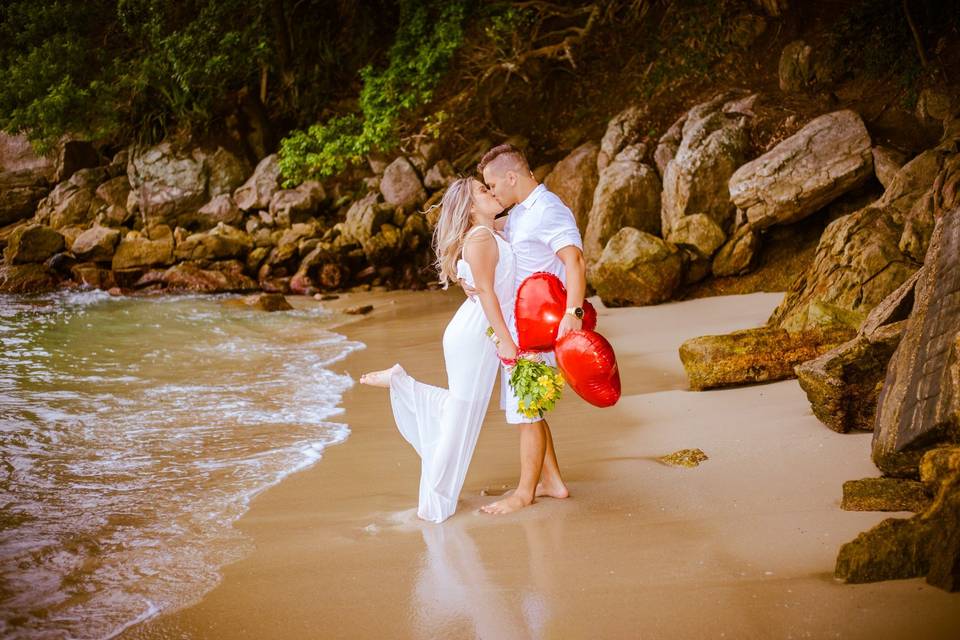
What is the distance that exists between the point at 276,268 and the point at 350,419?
12116 millimetres

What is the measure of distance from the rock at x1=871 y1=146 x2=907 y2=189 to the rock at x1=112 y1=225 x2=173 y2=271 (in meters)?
15.0

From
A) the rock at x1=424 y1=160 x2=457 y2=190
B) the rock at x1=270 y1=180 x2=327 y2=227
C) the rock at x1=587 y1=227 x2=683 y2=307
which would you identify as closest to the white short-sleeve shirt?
the rock at x1=587 y1=227 x2=683 y2=307

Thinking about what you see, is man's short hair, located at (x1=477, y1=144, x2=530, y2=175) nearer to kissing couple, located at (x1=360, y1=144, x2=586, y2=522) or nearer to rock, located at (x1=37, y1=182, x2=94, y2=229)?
kissing couple, located at (x1=360, y1=144, x2=586, y2=522)

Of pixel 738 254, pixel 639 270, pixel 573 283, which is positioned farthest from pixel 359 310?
pixel 573 283

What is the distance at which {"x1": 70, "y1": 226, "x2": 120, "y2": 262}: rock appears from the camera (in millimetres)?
19234

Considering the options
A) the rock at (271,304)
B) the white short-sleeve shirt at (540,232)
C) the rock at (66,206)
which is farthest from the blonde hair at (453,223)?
the rock at (66,206)

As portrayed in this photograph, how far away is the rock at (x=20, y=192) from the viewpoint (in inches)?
969

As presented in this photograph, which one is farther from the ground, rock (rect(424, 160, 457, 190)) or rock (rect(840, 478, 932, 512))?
rock (rect(424, 160, 457, 190))

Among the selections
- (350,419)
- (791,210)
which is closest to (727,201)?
(791,210)

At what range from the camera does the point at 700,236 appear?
37.7 ft

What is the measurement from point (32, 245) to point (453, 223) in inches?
729

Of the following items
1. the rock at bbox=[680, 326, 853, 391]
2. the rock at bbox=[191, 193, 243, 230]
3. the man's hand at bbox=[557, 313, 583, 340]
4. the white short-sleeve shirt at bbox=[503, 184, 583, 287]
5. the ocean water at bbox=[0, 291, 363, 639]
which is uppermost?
the rock at bbox=[191, 193, 243, 230]

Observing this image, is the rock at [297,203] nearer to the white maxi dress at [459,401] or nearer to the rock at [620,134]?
the rock at [620,134]

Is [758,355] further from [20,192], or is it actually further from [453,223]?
[20,192]
